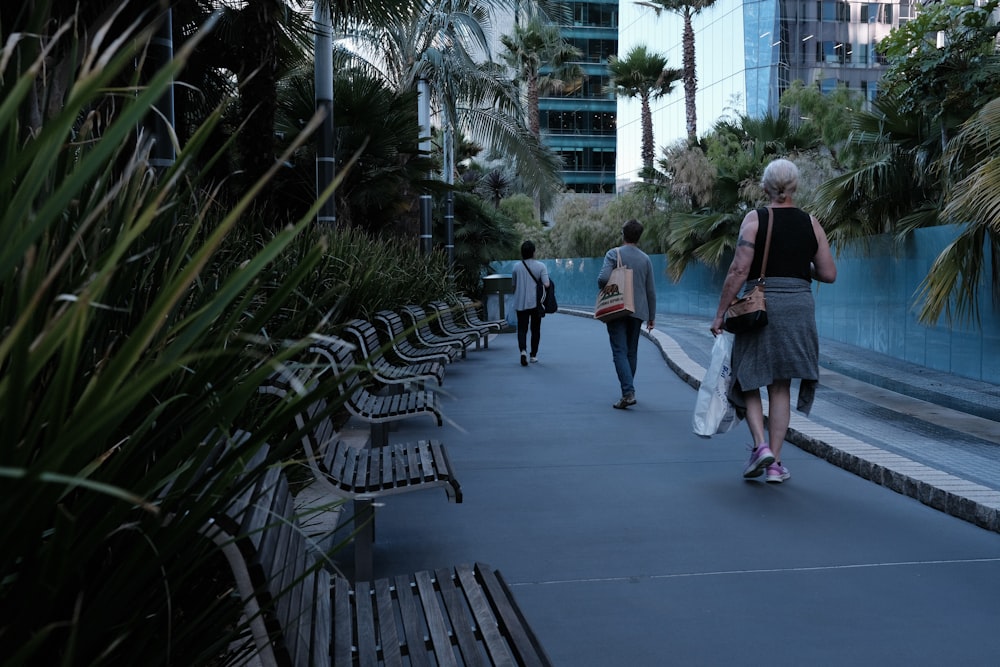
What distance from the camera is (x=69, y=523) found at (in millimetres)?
1151

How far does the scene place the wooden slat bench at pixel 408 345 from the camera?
27.1 feet

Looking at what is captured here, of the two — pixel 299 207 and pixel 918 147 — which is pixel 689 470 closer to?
pixel 918 147

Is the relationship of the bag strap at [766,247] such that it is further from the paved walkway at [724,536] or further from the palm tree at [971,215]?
the palm tree at [971,215]

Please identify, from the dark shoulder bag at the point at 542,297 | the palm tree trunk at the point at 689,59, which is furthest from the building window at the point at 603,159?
the dark shoulder bag at the point at 542,297

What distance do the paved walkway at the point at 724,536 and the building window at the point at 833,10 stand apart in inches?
1776

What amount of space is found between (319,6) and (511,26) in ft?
154

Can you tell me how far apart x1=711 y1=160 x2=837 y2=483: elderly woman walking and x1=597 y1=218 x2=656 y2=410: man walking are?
3297 millimetres

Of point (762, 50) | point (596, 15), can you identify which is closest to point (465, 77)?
point (762, 50)

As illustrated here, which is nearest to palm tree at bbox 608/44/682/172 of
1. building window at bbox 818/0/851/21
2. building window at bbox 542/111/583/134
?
building window at bbox 818/0/851/21

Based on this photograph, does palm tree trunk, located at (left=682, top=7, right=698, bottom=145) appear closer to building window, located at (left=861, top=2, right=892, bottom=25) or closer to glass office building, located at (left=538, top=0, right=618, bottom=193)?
building window, located at (left=861, top=2, right=892, bottom=25)

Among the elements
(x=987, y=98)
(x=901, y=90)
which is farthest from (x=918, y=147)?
(x=987, y=98)

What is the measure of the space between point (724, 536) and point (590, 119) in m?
79.2

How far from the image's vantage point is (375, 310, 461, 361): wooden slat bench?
325 inches

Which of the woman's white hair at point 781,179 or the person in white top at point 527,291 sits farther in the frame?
the person in white top at point 527,291
